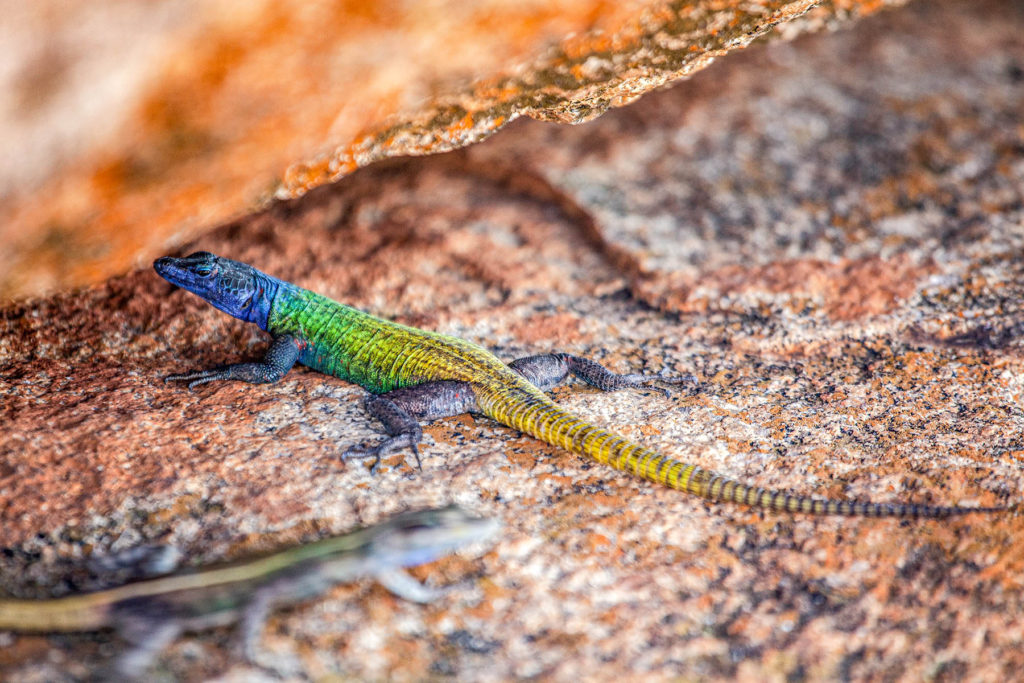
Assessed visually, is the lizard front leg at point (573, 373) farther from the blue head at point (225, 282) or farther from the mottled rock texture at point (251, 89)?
the blue head at point (225, 282)

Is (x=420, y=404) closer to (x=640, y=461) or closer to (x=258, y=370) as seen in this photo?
(x=258, y=370)

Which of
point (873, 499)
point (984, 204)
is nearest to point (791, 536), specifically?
point (873, 499)

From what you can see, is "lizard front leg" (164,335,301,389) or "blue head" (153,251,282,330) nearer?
"lizard front leg" (164,335,301,389)

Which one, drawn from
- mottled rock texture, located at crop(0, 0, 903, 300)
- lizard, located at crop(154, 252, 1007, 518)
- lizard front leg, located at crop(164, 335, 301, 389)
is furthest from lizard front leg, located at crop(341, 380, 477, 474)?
mottled rock texture, located at crop(0, 0, 903, 300)

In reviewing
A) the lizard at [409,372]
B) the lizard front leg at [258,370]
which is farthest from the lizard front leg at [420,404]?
the lizard front leg at [258,370]

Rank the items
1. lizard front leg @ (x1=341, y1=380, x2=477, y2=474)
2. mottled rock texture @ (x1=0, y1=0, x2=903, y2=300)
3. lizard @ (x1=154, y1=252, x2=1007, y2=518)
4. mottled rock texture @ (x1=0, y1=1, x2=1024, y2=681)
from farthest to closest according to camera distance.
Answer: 1. lizard front leg @ (x1=341, y1=380, x2=477, y2=474)
2. lizard @ (x1=154, y1=252, x2=1007, y2=518)
3. mottled rock texture @ (x1=0, y1=1, x2=1024, y2=681)
4. mottled rock texture @ (x1=0, y1=0, x2=903, y2=300)

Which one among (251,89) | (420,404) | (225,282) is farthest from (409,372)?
(251,89)

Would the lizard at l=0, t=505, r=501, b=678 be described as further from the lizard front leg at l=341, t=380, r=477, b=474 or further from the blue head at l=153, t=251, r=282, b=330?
the blue head at l=153, t=251, r=282, b=330

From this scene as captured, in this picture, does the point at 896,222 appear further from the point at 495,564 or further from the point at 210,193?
the point at 210,193
